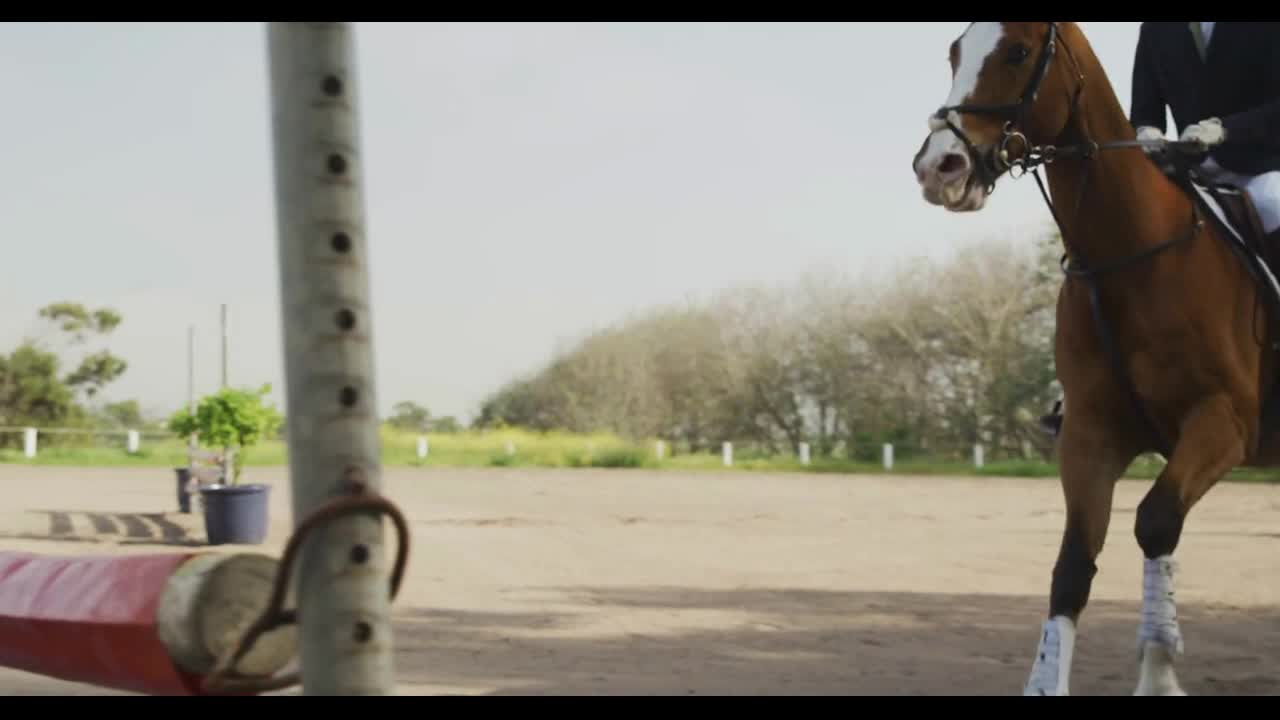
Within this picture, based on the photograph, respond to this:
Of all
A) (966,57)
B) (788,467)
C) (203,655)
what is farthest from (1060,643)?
(788,467)

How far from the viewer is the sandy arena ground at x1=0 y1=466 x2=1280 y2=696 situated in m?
6.05

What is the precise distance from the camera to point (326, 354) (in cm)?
246

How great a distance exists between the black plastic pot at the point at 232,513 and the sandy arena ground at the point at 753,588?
0.59 meters

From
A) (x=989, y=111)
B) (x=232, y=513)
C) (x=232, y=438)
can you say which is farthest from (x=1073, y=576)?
(x=232, y=438)

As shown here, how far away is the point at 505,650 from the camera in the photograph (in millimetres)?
6676

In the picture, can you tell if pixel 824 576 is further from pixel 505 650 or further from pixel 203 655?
pixel 203 655

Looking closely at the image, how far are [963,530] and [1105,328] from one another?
10.7m

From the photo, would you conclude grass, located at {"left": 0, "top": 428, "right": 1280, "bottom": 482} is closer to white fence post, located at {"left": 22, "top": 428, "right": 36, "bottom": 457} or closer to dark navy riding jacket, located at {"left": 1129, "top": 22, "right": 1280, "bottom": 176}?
white fence post, located at {"left": 22, "top": 428, "right": 36, "bottom": 457}

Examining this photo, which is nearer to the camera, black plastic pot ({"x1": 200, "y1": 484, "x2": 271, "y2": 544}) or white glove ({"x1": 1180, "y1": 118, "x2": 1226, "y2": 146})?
white glove ({"x1": 1180, "y1": 118, "x2": 1226, "y2": 146})

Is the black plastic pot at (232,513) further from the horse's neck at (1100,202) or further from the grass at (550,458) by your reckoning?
the grass at (550,458)

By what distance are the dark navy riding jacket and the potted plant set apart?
869cm

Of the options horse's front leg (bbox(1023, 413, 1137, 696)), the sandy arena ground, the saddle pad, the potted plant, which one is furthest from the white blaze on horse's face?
the potted plant

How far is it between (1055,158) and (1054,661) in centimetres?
175

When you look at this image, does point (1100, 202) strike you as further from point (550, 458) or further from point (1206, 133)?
point (550, 458)
